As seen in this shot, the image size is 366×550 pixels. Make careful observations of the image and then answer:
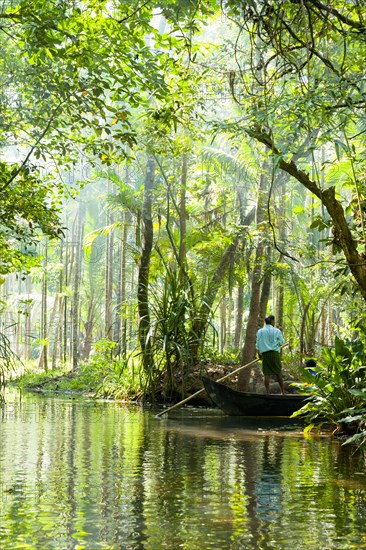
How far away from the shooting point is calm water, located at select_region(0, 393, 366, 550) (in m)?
3.77

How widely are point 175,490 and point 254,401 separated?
6.58 m

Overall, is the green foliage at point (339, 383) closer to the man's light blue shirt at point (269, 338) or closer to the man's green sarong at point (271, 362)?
the man's light blue shirt at point (269, 338)

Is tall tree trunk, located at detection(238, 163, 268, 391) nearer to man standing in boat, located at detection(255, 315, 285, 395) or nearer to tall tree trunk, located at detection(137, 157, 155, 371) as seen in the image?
tall tree trunk, located at detection(137, 157, 155, 371)

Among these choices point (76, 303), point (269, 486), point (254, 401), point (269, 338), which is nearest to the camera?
point (269, 486)

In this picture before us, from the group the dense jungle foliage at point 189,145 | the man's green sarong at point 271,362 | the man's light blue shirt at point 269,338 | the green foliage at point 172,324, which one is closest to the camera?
the dense jungle foliage at point 189,145

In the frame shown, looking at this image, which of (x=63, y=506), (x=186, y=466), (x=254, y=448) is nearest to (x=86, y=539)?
(x=63, y=506)

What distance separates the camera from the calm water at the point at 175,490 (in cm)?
377

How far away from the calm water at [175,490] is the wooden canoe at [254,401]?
6.27 feet

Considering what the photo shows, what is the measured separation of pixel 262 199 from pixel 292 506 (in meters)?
13.1

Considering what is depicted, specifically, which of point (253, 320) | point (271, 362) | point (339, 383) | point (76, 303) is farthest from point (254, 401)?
point (76, 303)

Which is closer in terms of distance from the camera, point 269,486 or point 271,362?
point 269,486

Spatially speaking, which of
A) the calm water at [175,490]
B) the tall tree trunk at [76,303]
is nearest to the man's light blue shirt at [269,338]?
the calm water at [175,490]

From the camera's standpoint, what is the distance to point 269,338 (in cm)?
1291

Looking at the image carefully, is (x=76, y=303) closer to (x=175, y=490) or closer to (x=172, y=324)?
(x=172, y=324)
